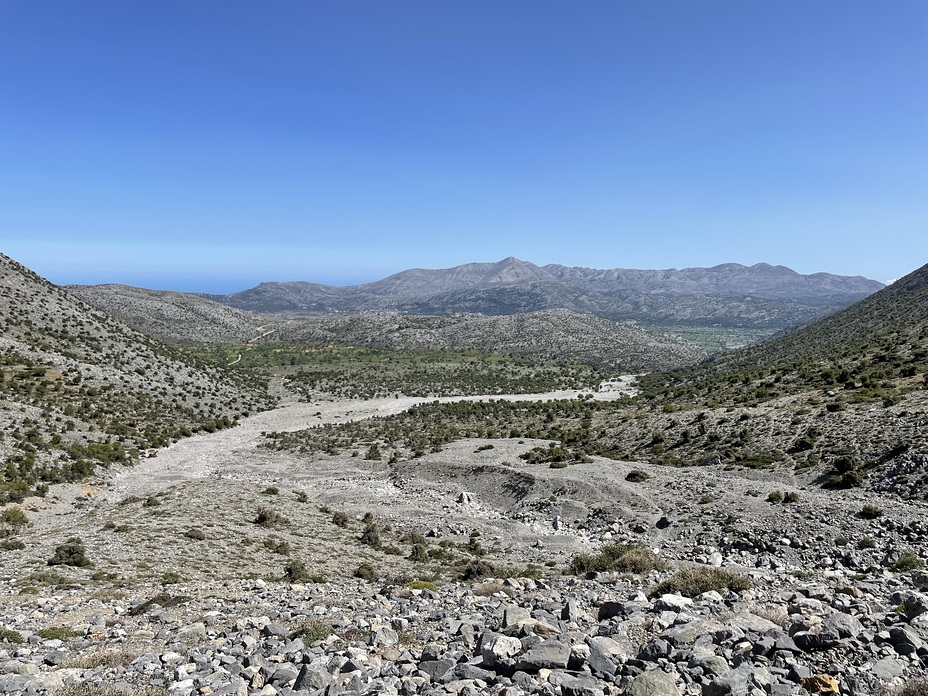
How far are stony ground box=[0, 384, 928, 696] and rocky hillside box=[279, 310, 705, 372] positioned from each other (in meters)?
89.4

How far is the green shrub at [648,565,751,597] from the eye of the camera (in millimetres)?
11609

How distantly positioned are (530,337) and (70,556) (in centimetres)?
12676

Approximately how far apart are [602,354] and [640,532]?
4180 inches

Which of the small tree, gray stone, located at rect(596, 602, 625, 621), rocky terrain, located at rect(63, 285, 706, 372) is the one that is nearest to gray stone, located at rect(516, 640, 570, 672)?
gray stone, located at rect(596, 602, 625, 621)

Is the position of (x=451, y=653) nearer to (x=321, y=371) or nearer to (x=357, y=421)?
(x=357, y=421)

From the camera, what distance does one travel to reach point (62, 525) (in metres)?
21.6

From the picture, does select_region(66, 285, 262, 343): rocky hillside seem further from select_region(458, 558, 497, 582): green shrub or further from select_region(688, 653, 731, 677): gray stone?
select_region(688, 653, 731, 677): gray stone

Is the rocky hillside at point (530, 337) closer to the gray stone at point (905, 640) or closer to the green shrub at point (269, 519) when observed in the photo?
the green shrub at point (269, 519)

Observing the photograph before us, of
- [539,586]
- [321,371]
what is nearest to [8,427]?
[539,586]

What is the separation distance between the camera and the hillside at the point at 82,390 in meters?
32.0

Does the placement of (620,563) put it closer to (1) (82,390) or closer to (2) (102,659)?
(2) (102,659)

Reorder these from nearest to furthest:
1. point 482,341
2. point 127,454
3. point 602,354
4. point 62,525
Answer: point 62,525
point 127,454
point 602,354
point 482,341

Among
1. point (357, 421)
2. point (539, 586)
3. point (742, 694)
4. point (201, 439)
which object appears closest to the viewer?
point (742, 694)

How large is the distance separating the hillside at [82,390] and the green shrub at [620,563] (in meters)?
26.7
